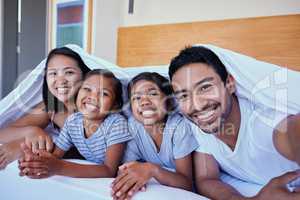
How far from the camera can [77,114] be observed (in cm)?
78

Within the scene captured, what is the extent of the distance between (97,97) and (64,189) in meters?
0.21

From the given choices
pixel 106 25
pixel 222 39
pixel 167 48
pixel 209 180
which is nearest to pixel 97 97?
pixel 209 180

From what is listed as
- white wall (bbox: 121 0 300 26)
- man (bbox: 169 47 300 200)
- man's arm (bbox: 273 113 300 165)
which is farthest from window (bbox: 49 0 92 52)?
man's arm (bbox: 273 113 300 165)

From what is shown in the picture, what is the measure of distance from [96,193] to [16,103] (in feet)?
1.48

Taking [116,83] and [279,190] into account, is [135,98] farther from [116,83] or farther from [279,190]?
[279,190]

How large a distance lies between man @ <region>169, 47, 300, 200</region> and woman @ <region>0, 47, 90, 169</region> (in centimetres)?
28

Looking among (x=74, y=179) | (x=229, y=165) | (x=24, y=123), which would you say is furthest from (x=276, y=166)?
(x=24, y=123)

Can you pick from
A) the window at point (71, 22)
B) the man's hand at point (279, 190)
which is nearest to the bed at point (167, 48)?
the man's hand at point (279, 190)

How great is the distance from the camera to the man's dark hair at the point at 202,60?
0.60m

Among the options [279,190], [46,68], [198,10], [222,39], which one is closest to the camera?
[279,190]

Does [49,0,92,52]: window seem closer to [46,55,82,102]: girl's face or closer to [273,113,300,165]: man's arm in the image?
[46,55,82,102]: girl's face

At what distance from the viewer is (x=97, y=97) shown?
709 mm

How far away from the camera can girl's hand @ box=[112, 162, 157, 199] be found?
1.72 feet

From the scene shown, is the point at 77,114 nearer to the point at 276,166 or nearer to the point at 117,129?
the point at 117,129
